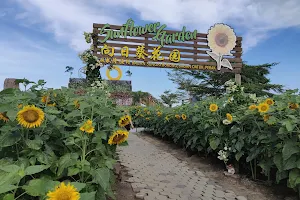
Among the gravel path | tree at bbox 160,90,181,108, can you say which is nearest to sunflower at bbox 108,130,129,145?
the gravel path

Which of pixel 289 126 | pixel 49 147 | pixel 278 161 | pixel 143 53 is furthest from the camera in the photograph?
pixel 143 53

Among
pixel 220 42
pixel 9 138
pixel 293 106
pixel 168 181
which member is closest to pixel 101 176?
pixel 9 138

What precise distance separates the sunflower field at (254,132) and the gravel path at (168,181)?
0.44 m

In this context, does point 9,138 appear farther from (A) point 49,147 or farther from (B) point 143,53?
(B) point 143,53

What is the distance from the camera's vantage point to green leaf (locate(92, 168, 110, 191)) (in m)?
1.55

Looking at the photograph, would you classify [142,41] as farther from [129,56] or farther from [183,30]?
[183,30]

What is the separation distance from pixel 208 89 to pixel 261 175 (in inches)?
729

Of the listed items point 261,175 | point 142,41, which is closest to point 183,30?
point 142,41

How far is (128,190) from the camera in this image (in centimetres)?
306

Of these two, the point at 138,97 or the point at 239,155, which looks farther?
the point at 138,97

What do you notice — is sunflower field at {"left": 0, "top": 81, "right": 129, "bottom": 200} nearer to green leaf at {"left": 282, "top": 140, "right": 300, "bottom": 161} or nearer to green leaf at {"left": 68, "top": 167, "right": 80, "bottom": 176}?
green leaf at {"left": 68, "top": 167, "right": 80, "bottom": 176}

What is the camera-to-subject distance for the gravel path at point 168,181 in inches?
119

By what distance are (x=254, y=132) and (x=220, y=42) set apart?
36.1ft

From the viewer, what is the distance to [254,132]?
333 cm
